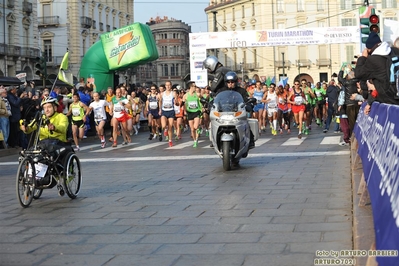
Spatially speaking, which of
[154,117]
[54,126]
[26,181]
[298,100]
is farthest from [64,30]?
[26,181]

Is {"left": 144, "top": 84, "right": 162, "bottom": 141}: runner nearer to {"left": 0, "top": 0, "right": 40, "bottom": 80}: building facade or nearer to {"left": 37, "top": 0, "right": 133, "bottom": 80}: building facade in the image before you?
{"left": 0, "top": 0, "right": 40, "bottom": 80}: building facade

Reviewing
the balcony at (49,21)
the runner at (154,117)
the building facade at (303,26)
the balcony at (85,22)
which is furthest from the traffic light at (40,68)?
the building facade at (303,26)

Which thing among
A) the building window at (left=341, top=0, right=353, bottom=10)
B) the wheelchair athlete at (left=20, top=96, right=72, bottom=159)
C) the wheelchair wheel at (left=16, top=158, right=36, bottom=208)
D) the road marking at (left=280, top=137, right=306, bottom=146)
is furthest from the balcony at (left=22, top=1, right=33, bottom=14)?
the wheelchair wheel at (left=16, top=158, right=36, bottom=208)

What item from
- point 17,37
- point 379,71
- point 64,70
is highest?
point 17,37

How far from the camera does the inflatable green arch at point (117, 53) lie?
30.5m

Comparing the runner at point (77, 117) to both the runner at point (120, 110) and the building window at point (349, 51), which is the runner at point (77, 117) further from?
the building window at point (349, 51)

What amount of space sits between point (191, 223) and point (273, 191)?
2454 mm

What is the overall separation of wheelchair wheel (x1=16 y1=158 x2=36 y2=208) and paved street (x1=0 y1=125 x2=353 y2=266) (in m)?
0.15

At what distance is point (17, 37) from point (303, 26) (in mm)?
39504

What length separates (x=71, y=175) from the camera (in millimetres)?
9695

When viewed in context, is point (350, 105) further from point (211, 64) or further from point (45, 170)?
point (45, 170)

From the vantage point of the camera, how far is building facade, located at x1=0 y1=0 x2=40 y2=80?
187 ft

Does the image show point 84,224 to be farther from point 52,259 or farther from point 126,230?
point 52,259

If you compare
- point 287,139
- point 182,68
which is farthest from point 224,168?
point 182,68
